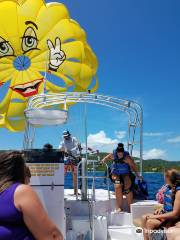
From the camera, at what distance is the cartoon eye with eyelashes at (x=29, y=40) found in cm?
921

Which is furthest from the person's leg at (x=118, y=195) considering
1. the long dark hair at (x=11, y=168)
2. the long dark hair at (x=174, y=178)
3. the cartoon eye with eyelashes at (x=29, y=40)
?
the long dark hair at (x=11, y=168)

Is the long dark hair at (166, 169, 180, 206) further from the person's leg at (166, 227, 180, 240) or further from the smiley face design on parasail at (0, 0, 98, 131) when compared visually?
the smiley face design on parasail at (0, 0, 98, 131)

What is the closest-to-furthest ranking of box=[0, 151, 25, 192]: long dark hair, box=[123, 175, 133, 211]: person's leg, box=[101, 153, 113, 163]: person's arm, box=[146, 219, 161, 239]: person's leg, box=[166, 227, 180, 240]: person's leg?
box=[0, 151, 25, 192]: long dark hair, box=[166, 227, 180, 240]: person's leg, box=[146, 219, 161, 239]: person's leg, box=[123, 175, 133, 211]: person's leg, box=[101, 153, 113, 163]: person's arm

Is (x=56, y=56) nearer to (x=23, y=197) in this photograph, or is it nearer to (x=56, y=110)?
(x=56, y=110)

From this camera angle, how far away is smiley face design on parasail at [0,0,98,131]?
358 inches

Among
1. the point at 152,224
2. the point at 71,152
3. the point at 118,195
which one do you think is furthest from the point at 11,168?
the point at 71,152

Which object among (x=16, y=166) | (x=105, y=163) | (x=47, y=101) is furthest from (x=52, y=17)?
(x=16, y=166)

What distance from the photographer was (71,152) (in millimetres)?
7363

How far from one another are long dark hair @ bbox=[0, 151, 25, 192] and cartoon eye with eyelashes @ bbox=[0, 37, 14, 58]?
25.0 feet

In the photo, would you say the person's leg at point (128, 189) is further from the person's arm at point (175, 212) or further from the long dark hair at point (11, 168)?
the long dark hair at point (11, 168)

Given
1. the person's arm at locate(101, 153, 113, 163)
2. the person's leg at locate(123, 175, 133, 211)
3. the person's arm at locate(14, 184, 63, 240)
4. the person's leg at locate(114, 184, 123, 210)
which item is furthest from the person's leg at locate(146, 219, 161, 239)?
the person's arm at locate(14, 184, 63, 240)

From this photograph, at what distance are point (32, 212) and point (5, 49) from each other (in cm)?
804

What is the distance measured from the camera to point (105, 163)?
6617 mm

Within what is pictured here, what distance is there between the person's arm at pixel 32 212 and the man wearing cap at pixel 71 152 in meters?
5.08
